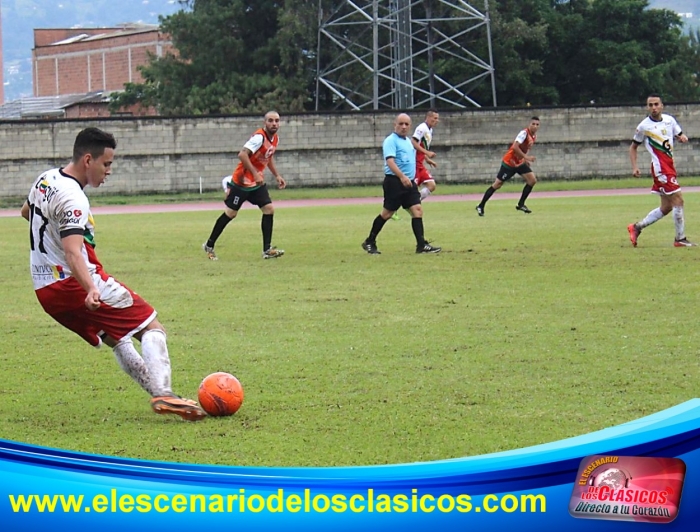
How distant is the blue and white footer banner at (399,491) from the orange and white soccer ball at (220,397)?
3683 millimetres

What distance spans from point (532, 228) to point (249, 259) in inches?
244

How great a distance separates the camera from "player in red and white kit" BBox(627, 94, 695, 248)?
48.9 feet

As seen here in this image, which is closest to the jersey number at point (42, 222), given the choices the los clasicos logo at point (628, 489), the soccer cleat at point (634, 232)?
the los clasicos logo at point (628, 489)

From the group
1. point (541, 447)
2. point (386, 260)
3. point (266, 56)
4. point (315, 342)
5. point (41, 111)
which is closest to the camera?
point (541, 447)

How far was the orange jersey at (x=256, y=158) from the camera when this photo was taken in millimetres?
15234

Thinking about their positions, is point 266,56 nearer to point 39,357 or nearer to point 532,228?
point 532,228

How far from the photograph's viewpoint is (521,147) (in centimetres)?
2350

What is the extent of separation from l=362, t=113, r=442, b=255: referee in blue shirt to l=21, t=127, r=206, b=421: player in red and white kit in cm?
932

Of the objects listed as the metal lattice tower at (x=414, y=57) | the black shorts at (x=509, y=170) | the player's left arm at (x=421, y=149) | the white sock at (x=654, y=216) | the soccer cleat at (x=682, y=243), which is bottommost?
the soccer cleat at (x=682, y=243)

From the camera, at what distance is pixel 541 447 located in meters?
2.40

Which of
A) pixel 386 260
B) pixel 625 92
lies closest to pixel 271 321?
pixel 386 260

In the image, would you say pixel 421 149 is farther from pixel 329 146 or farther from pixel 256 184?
pixel 329 146

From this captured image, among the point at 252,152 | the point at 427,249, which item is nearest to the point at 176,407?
the point at 252,152

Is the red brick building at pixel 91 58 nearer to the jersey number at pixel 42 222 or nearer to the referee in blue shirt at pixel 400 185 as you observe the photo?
the referee in blue shirt at pixel 400 185
